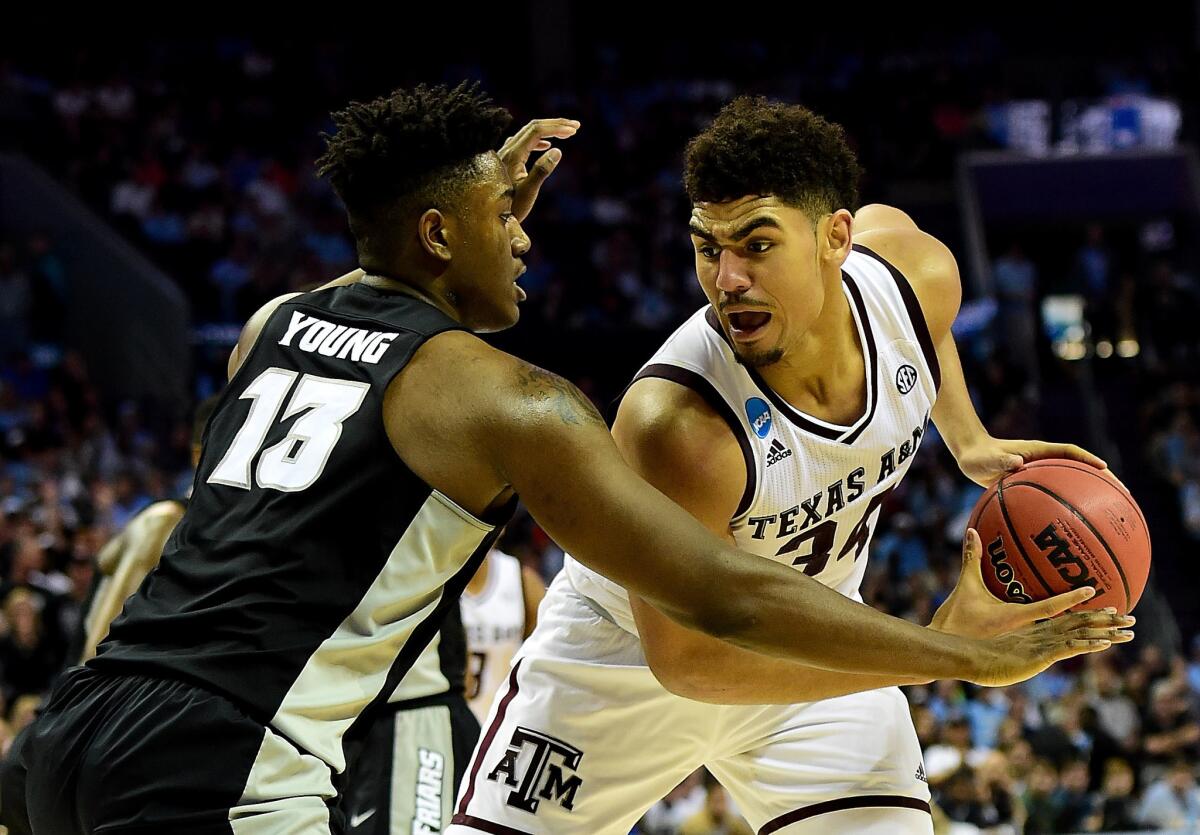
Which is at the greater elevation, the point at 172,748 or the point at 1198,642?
the point at 172,748

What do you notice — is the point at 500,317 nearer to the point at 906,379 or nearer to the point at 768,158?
the point at 768,158

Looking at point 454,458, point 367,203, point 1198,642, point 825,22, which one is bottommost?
point 1198,642

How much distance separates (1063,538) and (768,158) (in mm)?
1123

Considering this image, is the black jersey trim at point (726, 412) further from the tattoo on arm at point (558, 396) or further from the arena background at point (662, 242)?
the arena background at point (662, 242)

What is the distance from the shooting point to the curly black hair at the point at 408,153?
2822 millimetres

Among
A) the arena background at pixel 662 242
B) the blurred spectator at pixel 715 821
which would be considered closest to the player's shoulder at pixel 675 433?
the blurred spectator at pixel 715 821

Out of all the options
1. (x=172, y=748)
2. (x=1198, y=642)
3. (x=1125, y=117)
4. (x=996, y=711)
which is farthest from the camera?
(x=1125, y=117)

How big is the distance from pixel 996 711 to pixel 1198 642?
10.2 feet

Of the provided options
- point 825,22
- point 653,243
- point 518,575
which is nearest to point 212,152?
point 653,243

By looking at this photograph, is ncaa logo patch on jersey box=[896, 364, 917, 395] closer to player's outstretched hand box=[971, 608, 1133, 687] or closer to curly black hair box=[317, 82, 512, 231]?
A: player's outstretched hand box=[971, 608, 1133, 687]

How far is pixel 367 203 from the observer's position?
287 centimetres

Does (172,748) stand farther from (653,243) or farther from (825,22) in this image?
(825,22)

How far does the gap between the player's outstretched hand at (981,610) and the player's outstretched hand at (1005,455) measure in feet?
2.52

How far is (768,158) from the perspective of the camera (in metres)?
3.49
